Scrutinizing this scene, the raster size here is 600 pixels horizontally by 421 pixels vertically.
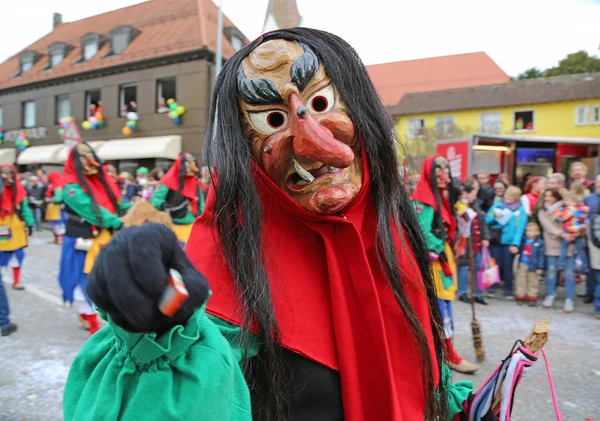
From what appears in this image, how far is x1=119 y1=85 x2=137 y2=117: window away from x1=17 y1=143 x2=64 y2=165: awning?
370 centimetres

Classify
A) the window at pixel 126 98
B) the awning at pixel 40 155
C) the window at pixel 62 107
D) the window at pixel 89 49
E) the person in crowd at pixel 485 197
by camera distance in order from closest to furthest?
1. the person in crowd at pixel 485 197
2. the window at pixel 126 98
3. the window at pixel 89 49
4. the awning at pixel 40 155
5. the window at pixel 62 107

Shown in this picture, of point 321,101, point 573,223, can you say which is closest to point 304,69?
point 321,101

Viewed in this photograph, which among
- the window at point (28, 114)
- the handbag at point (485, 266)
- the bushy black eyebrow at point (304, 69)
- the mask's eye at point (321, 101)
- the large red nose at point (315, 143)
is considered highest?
the window at point (28, 114)

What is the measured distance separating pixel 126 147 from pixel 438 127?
15020 millimetres

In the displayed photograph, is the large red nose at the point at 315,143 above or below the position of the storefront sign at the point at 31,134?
below

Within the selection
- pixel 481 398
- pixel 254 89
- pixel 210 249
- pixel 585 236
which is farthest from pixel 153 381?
pixel 585 236

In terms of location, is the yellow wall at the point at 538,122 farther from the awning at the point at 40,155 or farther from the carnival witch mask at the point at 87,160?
the carnival witch mask at the point at 87,160

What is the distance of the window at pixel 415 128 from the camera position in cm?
2339

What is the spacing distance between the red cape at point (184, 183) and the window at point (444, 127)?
62.7 feet

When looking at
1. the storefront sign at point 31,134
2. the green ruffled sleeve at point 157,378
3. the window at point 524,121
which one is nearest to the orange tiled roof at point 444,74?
the window at point 524,121

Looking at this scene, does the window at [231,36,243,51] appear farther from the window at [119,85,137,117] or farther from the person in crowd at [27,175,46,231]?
the person in crowd at [27,175,46,231]

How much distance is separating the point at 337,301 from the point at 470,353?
3.64 meters

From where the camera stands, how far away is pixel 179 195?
5797 millimetres

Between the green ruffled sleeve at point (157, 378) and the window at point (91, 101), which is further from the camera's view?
the window at point (91, 101)
